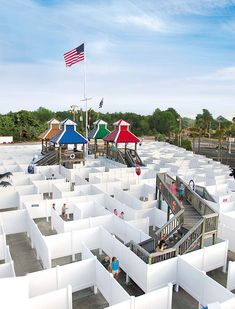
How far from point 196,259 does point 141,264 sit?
238 cm

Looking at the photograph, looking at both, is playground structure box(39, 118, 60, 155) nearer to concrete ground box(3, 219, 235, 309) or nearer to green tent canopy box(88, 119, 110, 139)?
green tent canopy box(88, 119, 110, 139)

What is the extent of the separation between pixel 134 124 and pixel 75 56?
231 feet

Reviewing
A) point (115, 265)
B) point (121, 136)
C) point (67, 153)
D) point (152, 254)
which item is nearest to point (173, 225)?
point (152, 254)

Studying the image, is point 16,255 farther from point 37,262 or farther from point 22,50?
point 22,50

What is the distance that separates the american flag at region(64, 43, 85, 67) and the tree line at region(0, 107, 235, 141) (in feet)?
76.6

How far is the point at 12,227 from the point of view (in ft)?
46.8

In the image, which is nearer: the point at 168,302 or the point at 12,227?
the point at 168,302

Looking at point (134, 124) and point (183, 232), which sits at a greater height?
point (134, 124)

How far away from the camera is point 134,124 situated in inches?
3959

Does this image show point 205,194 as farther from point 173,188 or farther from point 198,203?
point 198,203

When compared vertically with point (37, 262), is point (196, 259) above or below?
above

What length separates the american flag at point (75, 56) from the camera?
3062cm

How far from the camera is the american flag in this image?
3062cm

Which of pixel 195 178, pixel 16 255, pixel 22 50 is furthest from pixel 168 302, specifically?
pixel 22 50
